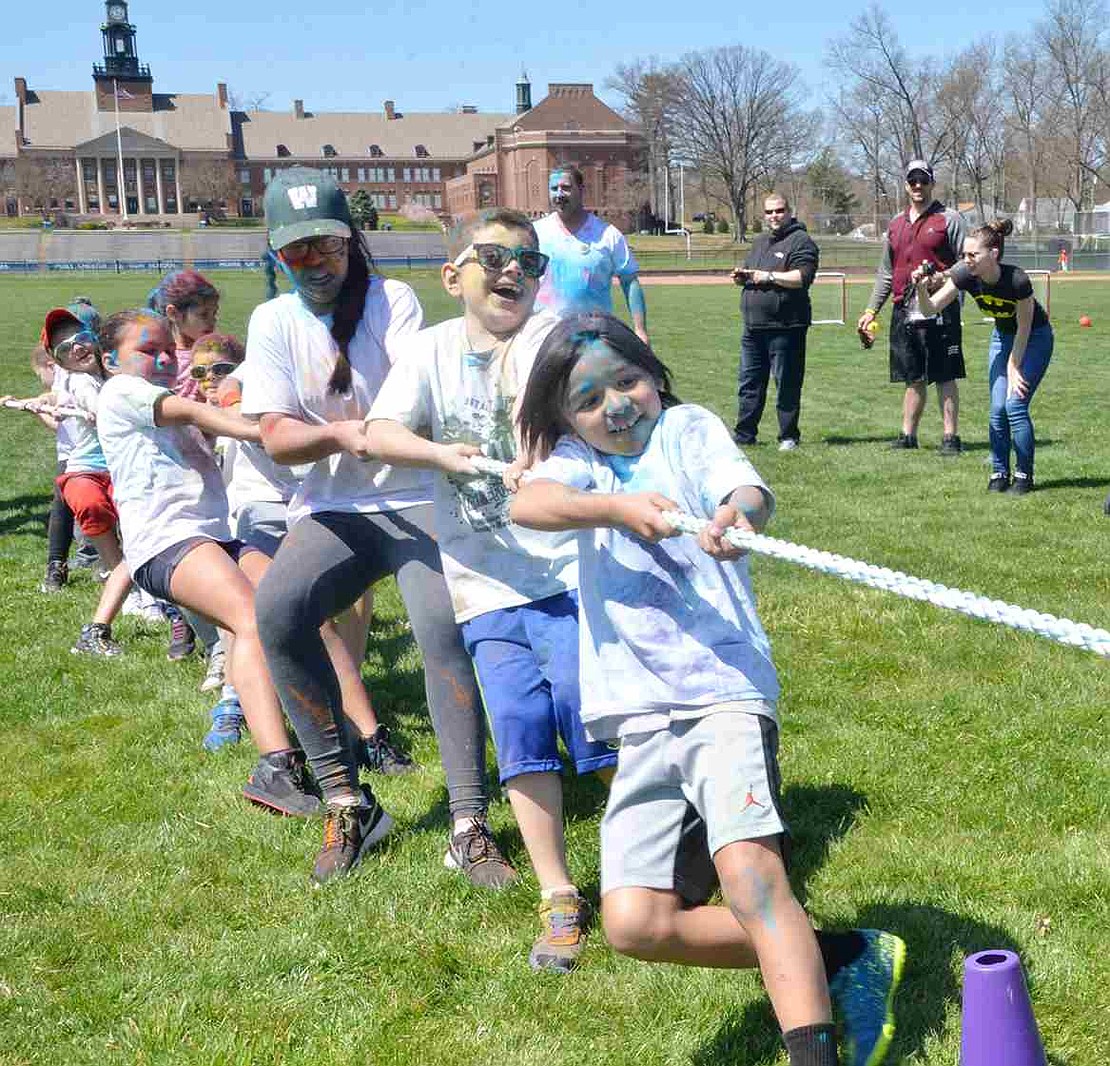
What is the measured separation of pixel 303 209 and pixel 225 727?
2334 mm

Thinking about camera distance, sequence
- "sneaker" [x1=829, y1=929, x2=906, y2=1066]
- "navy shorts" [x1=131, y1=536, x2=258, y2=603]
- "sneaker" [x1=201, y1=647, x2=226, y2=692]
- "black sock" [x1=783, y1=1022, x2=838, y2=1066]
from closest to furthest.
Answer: "black sock" [x1=783, y1=1022, x2=838, y2=1066]
"sneaker" [x1=829, y1=929, x2=906, y2=1066]
"navy shorts" [x1=131, y1=536, x2=258, y2=603]
"sneaker" [x1=201, y1=647, x2=226, y2=692]

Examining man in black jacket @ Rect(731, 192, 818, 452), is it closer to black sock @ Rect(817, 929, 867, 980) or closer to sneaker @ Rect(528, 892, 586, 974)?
sneaker @ Rect(528, 892, 586, 974)

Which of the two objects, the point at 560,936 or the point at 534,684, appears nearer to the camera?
the point at 560,936

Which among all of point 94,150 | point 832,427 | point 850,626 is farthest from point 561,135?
point 850,626

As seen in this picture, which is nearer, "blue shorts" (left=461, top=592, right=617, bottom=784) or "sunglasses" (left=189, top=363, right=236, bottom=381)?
"blue shorts" (left=461, top=592, right=617, bottom=784)

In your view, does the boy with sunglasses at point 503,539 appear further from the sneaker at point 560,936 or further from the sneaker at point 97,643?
the sneaker at point 97,643

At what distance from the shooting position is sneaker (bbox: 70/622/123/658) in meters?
7.01

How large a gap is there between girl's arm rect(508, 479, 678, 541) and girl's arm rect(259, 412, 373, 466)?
2.96 feet

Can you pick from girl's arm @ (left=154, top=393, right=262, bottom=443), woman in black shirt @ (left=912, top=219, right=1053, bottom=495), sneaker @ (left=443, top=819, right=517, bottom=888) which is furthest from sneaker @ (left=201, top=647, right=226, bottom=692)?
woman in black shirt @ (left=912, top=219, right=1053, bottom=495)

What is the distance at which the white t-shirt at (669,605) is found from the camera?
9.68 feet

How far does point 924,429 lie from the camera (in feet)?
41.9

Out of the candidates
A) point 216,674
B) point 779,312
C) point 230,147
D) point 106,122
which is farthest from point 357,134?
point 216,674

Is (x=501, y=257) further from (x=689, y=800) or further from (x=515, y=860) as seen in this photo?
(x=515, y=860)

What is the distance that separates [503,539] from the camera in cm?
388
